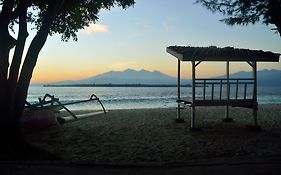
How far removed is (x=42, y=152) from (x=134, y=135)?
14.1 feet

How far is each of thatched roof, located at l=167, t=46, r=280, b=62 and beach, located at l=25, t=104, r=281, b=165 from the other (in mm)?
2489

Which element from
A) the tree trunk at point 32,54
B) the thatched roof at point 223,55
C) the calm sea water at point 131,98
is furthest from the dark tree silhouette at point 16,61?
the calm sea water at point 131,98

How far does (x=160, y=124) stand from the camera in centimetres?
1587

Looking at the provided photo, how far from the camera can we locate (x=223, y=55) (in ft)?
43.2

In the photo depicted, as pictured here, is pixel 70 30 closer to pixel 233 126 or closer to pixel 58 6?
pixel 58 6

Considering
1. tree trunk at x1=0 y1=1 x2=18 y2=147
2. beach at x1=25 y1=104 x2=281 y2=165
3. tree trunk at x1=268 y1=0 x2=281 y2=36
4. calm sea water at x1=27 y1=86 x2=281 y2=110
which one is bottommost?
calm sea water at x1=27 y1=86 x2=281 y2=110

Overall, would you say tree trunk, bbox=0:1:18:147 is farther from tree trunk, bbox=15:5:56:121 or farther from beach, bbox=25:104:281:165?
beach, bbox=25:104:281:165

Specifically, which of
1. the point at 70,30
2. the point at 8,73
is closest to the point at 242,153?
the point at 8,73

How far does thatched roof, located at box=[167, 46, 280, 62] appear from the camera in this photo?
13.0 metres

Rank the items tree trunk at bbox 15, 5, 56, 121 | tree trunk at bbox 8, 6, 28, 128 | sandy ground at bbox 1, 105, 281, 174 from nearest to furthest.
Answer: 1. sandy ground at bbox 1, 105, 281, 174
2. tree trunk at bbox 8, 6, 28, 128
3. tree trunk at bbox 15, 5, 56, 121

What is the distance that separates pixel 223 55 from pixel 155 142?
4129 mm

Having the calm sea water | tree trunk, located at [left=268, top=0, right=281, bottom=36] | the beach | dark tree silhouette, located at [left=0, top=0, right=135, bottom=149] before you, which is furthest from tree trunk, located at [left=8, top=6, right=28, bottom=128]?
the calm sea water

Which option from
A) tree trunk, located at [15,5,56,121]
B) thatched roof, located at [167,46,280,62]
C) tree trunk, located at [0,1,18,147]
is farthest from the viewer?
thatched roof, located at [167,46,280,62]

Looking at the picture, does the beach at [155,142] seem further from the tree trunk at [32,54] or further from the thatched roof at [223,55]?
the thatched roof at [223,55]
